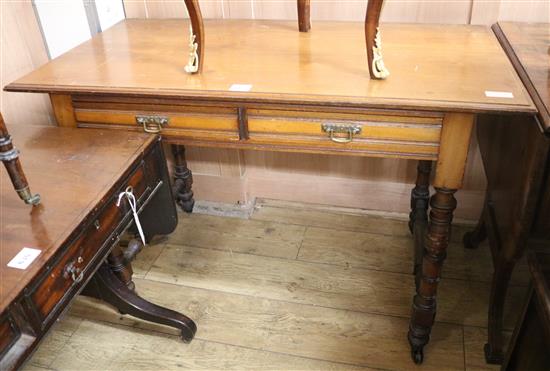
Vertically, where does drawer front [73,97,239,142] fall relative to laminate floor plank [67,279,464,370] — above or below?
above

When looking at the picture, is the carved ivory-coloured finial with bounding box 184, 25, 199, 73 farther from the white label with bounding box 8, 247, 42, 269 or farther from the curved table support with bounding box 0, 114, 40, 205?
the white label with bounding box 8, 247, 42, 269

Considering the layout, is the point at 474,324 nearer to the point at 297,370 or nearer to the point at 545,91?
the point at 297,370

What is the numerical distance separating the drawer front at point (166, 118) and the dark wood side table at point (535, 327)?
0.81 meters

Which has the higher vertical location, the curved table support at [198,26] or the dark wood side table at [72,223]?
the curved table support at [198,26]

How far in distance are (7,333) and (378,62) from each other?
1026 mm

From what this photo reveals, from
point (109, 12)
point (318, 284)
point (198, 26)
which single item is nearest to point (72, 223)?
point (198, 26)

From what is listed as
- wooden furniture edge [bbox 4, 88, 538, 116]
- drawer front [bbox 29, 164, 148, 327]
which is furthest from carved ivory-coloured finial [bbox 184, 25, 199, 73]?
drawer front [bbox 29, 164, 148, 327]

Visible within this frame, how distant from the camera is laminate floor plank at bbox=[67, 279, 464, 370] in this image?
157cm

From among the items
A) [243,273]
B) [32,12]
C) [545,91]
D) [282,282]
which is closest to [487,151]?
[545,91]

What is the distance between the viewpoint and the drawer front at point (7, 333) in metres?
0.91

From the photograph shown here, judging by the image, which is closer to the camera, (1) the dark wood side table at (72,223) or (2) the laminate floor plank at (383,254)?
(1) the dark wood side table at (72,223)

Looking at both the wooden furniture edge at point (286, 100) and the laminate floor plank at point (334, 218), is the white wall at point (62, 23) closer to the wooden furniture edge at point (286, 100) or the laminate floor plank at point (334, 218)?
the wooden furniture edge at point (286, 100)

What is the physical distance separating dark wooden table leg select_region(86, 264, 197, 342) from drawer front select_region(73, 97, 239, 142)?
0.49m

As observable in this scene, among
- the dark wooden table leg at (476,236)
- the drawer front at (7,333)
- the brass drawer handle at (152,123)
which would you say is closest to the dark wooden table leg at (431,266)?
the dark wooden table leg at (476,236)
